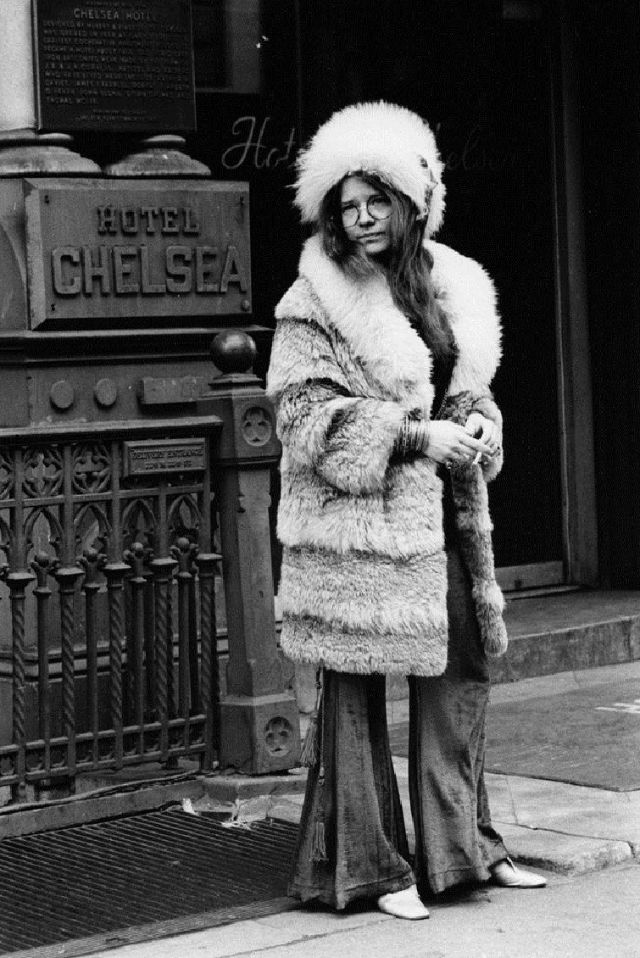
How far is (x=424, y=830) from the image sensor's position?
16.5ft

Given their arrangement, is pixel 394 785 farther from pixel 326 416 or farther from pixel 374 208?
pixel 374 208

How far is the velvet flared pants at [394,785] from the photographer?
16.3 ft

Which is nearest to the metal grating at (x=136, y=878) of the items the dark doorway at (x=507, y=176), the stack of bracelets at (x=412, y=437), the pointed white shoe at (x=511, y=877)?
the pointed white shoe at (x=511, y=877)

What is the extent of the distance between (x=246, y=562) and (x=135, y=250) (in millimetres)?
1431

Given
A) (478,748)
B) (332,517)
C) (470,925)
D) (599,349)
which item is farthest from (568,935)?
(599,349)

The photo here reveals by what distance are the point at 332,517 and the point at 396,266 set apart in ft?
2.31

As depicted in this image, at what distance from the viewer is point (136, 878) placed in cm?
549

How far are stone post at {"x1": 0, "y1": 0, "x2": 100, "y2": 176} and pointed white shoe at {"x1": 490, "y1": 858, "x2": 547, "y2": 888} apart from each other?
3230 millimetres

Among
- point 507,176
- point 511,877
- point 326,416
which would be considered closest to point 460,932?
point 511,877

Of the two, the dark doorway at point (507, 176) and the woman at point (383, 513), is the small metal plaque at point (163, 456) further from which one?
the dark doorway at point (507, 176)

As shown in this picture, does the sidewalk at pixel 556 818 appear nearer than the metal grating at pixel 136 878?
No

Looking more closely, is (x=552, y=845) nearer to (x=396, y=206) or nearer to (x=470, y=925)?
(x=470, y=925)

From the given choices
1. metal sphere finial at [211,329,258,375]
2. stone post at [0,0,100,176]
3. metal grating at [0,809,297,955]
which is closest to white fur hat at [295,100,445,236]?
metal sphere finial at [211,329,258,375]

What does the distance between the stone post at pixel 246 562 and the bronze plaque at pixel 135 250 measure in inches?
32.3
